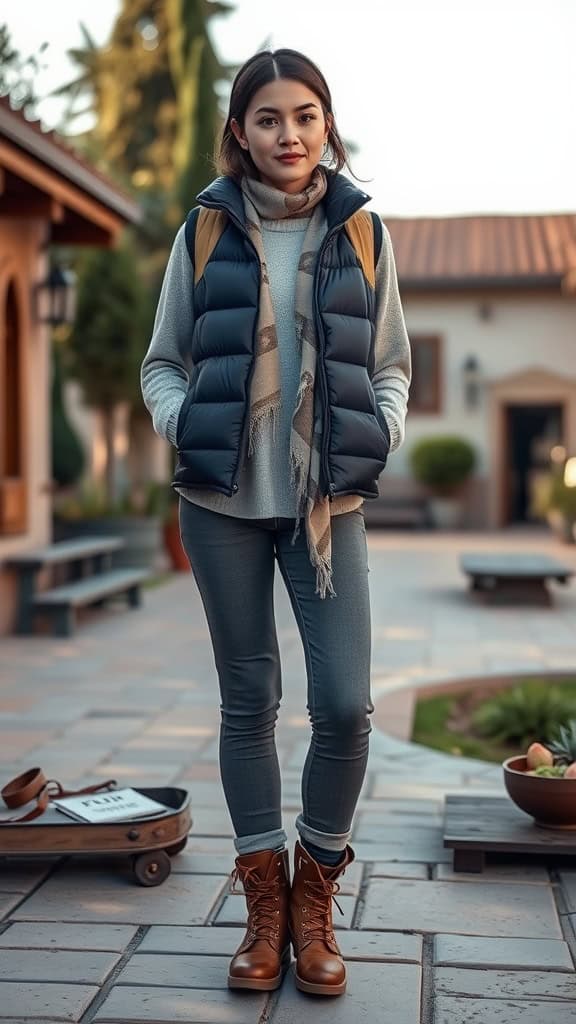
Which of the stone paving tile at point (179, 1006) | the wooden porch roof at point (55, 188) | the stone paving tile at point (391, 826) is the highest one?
the wooden porch roof at point (55, 188)

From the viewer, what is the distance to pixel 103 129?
27891mm

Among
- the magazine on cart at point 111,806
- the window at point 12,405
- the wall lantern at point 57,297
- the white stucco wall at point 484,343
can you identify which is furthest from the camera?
the white stucco wall at point 484,343

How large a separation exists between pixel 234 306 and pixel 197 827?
74.3 inches

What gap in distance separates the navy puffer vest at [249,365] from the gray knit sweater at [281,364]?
62mm

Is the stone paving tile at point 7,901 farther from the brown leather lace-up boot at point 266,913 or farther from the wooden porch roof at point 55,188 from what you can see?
the wooden porch roof at point 55,188

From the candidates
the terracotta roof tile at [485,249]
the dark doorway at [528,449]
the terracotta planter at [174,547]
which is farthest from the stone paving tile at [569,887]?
the dark doorway at [528,449]

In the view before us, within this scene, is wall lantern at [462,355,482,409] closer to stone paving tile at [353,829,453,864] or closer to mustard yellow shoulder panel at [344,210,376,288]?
stone paving tile at [353,829,453,864]

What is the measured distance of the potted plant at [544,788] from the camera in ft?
11.6

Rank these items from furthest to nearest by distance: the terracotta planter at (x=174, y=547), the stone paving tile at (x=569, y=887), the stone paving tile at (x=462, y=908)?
the terracotta planter at (x=174, y=547), the stone paving tile at (x=569, y=887), the stone paving tile at (x=462, y=908)

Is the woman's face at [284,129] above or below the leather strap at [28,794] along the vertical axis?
above

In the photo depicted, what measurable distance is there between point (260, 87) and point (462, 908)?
1916mm

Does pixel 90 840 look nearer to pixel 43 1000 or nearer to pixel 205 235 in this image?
pixel 43 1000

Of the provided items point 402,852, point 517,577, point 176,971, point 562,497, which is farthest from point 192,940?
point 562,497

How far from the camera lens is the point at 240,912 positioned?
3.23 metres
